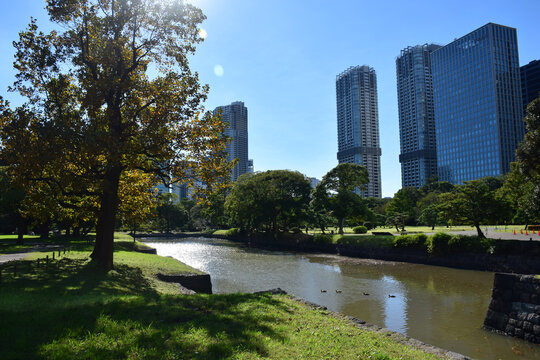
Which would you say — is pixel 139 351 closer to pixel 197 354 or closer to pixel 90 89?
pixel 197 354

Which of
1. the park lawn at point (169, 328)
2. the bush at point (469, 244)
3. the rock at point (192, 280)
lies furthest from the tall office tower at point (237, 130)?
the park lawn at point (169, 328)

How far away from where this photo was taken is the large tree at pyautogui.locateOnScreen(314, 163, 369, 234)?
148 ft

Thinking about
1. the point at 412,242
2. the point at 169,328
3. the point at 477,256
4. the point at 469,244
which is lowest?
the point at 477,256

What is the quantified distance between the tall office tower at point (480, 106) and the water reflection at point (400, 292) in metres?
148

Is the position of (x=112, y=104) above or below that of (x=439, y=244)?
above

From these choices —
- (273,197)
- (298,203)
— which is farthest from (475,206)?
(273,197)

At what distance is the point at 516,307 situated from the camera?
11789mm

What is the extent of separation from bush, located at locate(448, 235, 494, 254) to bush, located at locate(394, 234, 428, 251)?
2.93 m

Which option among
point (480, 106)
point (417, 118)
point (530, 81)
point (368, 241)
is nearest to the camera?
point (368, 241)

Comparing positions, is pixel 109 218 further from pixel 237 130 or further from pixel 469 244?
pixel 237 130

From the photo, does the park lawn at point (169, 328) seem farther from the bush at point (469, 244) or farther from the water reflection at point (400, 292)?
the bush at point (469, 244)

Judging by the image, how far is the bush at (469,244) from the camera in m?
26.3

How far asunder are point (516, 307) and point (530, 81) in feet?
633

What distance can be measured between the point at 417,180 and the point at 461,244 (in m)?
171
